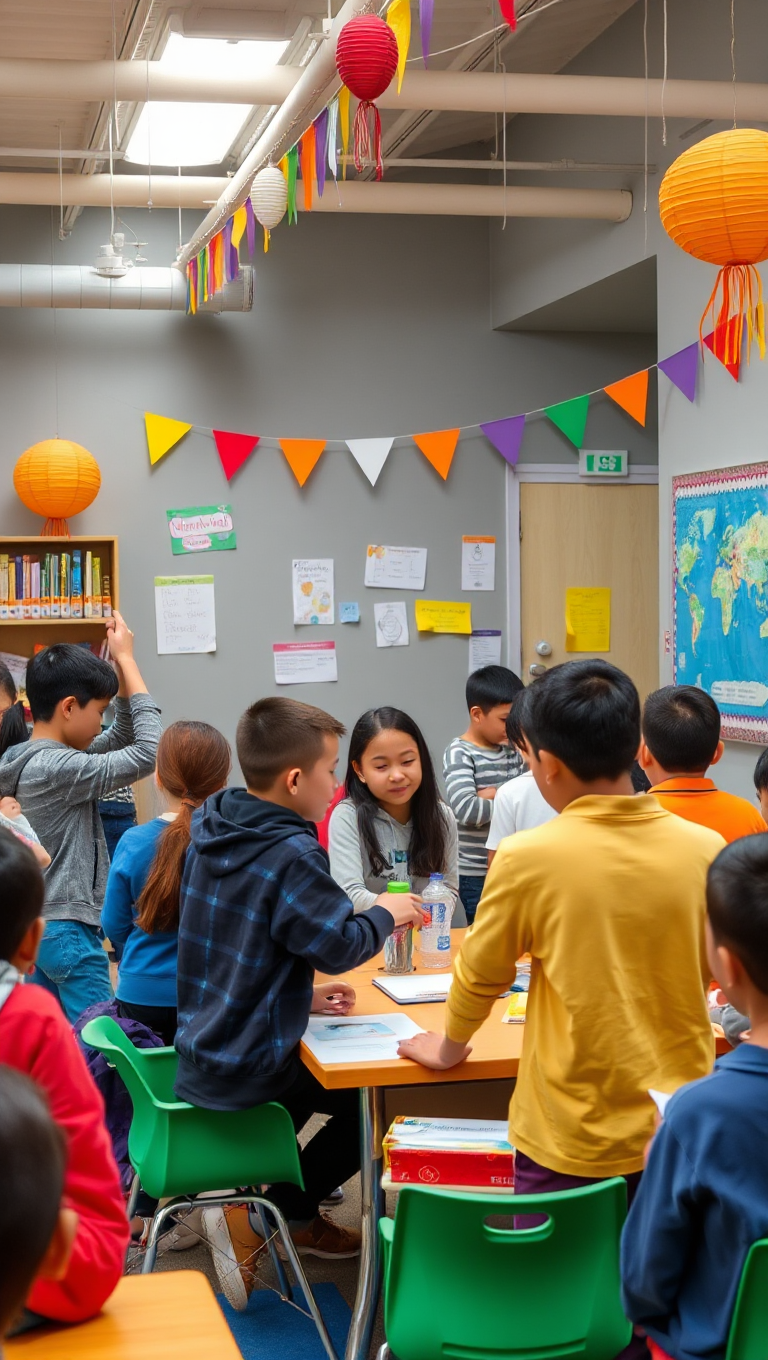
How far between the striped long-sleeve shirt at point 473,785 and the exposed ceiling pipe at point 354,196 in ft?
7.62

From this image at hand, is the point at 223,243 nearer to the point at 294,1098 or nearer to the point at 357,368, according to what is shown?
the point at 357,368

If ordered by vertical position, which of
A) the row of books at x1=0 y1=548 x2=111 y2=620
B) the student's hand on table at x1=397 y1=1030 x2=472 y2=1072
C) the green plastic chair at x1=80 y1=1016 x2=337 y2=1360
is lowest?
the green plastic chair at x1=80 y1=1016 x2=337 y2=1360

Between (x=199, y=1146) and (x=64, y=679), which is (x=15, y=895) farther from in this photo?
(x=64, y=679)

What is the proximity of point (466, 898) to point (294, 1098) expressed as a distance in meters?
1.30

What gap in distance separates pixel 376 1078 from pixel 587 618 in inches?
179

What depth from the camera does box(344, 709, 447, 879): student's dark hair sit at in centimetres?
308

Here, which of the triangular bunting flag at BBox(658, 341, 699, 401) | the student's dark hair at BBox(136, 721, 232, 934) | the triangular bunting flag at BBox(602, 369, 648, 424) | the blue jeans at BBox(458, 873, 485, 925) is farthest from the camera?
the triangular bunting flag at BBox(602, 369, 648, 424)

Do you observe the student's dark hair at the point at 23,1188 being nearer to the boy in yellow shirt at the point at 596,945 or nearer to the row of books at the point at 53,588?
the boy in yellow shirt at the point at 596,945

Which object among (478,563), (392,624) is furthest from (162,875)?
(478,563)

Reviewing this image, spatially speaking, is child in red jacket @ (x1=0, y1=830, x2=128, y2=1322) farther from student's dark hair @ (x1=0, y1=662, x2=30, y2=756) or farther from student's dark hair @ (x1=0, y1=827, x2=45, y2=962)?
student's dark hair @ (x1=0, y1=662, x2=30, y2=756)

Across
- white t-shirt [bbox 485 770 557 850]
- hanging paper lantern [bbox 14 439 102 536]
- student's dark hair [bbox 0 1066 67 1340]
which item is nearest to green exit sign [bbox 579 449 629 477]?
hanging paper lantern [bbox 14 439 102 536]

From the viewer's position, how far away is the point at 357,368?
6.27 m

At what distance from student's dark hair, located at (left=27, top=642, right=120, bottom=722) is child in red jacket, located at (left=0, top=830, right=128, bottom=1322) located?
1742 mm

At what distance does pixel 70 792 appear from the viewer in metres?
3.10
